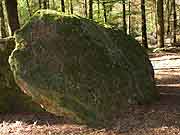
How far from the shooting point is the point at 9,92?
9273 millimetres

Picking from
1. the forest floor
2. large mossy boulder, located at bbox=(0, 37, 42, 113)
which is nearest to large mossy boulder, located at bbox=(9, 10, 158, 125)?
the forest floor

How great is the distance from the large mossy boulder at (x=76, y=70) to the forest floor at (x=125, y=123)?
0.26 meters

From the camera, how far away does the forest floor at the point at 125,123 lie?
6.71 metres

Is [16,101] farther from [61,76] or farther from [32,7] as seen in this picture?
[32,7]

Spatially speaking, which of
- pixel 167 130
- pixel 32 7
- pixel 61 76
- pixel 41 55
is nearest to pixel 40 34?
pixel 41 55

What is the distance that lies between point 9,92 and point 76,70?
8.41 ft

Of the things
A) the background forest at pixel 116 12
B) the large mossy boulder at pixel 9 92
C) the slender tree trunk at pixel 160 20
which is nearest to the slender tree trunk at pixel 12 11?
the background forest at pixel 116 12

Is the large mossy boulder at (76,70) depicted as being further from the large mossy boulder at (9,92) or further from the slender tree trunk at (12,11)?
the slender tree trunk at (12,11)

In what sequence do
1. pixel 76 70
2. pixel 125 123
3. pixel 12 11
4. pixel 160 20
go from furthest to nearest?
pixel 160 20, pixel 12 11, pixel 76 70, pixel 125 123

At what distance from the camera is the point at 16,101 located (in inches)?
366

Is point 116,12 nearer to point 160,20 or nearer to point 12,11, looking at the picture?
point 160,20

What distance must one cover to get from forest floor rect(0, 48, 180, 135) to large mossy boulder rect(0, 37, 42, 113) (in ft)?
0.99

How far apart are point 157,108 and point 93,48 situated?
1.92 m

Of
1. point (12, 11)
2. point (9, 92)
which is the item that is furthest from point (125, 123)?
point (12, 11)
